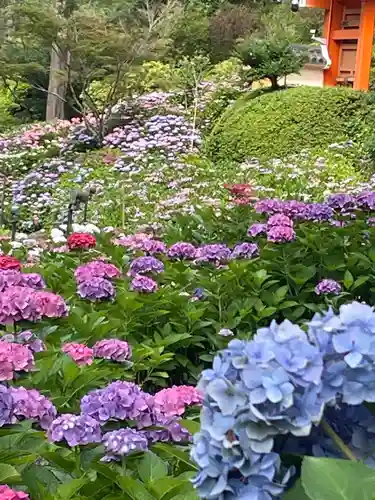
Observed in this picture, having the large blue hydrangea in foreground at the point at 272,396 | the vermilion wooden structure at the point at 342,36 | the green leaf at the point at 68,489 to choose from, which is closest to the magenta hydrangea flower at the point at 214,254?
the green leaf at the point at 68,489

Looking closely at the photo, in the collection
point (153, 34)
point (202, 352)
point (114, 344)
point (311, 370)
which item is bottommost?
point (202, 352)

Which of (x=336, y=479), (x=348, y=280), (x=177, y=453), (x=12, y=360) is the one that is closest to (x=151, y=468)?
(x=177, y=453)

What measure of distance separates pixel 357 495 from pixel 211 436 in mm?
155

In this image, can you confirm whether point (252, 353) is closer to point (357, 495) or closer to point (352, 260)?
point (357, 495)

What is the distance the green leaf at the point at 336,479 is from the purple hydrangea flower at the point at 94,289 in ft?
5.22

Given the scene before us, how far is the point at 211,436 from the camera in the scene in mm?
870

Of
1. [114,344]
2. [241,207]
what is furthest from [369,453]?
[241,207]

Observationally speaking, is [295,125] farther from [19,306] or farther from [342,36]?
[19,306]

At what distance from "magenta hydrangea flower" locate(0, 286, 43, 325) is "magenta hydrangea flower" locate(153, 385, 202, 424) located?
0.50 meters

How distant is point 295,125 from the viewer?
971 cm

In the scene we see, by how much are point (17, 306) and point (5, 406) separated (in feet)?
1.75

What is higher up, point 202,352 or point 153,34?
point 153,34

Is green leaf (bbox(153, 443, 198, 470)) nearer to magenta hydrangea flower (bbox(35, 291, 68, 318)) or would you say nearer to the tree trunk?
magenta hydrangea flower (bbox(35, 291, 68, 318))

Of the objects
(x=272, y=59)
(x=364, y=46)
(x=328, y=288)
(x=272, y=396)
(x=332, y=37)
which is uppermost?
(x=332, y=37)
